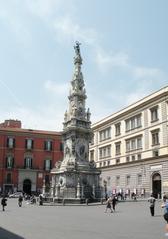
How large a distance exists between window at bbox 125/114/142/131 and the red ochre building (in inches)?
951

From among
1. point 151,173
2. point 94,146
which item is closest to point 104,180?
point 94,146

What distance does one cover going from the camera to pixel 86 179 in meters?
42.3

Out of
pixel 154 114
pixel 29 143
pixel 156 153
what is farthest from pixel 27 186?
pixel 154 114

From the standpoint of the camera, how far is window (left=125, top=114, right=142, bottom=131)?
55.9 metres

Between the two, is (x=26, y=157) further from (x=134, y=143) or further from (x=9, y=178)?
(x=134, y=143)

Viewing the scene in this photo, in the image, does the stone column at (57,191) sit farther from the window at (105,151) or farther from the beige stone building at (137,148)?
the window at (105,151)

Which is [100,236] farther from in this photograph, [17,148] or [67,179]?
[17,148]

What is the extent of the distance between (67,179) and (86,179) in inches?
102

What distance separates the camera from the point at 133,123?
57.4 metres

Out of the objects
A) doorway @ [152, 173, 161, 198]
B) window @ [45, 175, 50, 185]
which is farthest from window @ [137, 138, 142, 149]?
window @ [45, 175, 50, 185]

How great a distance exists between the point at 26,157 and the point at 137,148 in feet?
101

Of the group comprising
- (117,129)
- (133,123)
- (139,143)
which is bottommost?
(139,143)

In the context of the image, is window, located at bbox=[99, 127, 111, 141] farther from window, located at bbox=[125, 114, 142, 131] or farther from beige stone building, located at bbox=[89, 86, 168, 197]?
window, located at bbox=[125, 114, 142, 131]

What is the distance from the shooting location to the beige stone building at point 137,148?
160ft
